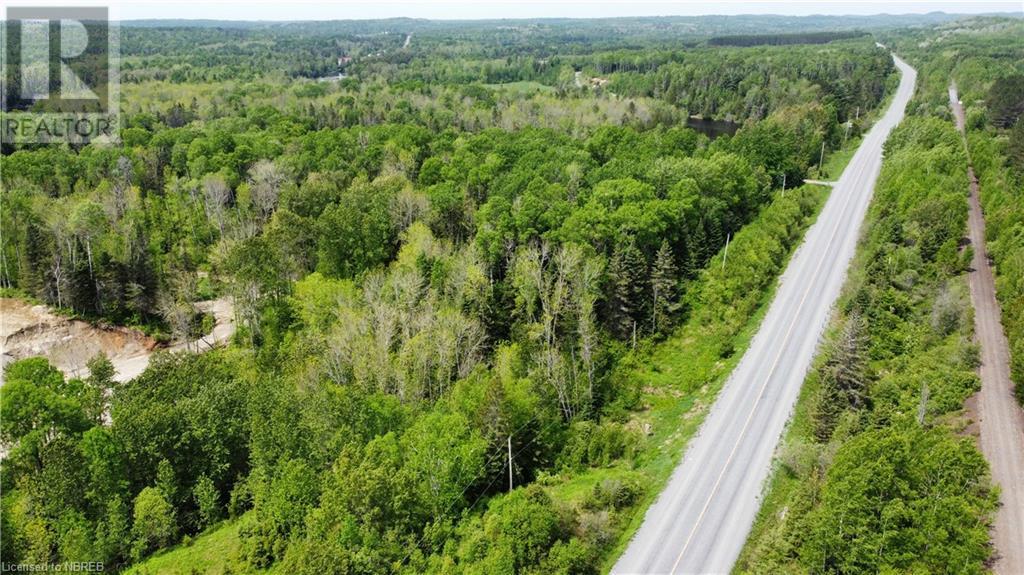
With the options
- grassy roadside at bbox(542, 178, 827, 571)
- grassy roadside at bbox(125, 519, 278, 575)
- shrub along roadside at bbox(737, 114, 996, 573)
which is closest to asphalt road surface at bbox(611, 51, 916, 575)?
grassy roadside at bbox(542, 178, 827, 571)

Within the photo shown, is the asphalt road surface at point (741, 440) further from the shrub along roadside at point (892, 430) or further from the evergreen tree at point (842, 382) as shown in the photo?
the evergreen tree at point (842, 382)

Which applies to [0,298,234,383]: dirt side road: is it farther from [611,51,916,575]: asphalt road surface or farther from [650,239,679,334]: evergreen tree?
[611,51,916,575]: asphalt road surface

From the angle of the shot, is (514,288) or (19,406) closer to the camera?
(19,406)

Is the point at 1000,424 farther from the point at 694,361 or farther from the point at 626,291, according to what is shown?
the point at 626,291

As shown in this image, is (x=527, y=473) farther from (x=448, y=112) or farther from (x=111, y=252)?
(x=448, y=112)

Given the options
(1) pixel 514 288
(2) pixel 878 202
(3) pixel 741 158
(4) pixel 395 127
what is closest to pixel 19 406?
(1) pixel 514 288

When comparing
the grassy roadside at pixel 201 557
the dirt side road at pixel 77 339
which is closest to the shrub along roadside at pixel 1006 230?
the grassy roadside at pixel 201 557
